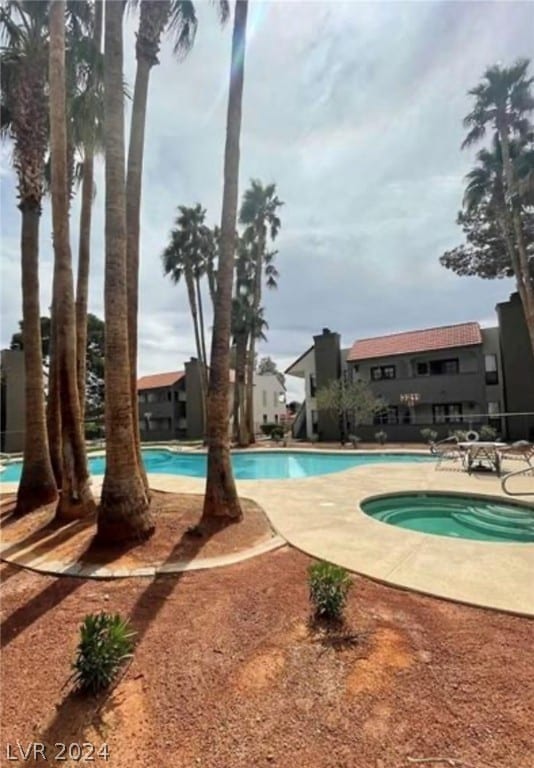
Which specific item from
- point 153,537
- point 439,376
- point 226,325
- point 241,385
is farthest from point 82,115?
point 439,376

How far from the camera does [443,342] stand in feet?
86.1

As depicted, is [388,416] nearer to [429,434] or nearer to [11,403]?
[429,434]

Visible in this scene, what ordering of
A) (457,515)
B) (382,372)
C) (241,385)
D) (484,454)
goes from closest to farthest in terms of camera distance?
(457,515) < (484,454) < (241,385) < (382,372)

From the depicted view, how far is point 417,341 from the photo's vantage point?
1093 inches

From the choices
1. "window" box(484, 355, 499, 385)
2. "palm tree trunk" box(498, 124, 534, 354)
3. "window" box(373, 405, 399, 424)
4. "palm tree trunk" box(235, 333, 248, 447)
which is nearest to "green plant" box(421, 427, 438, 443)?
"window" box(373, 405, 399, 424)

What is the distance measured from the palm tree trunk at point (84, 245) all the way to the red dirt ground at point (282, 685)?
5.56 m

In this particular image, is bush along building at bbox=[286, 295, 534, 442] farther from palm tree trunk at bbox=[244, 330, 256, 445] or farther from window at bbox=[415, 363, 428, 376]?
palm tree trunk at bbox=[244, 330, 256, 445]

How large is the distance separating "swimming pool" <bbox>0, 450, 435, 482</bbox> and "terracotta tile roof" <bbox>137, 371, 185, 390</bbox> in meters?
15.9

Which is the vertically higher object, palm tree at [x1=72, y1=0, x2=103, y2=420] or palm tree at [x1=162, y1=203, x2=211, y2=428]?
palm tree at [x1=162, y1=203, x2=211, y2=428]

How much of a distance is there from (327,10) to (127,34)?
395 cm

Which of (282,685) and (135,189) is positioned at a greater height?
(135,189)

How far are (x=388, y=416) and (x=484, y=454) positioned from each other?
14850 mm

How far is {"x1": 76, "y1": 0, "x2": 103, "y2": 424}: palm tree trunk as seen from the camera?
28.4 feet

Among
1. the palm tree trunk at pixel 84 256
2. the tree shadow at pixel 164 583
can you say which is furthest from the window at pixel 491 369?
the palm tree trunk at pixel 84 256
